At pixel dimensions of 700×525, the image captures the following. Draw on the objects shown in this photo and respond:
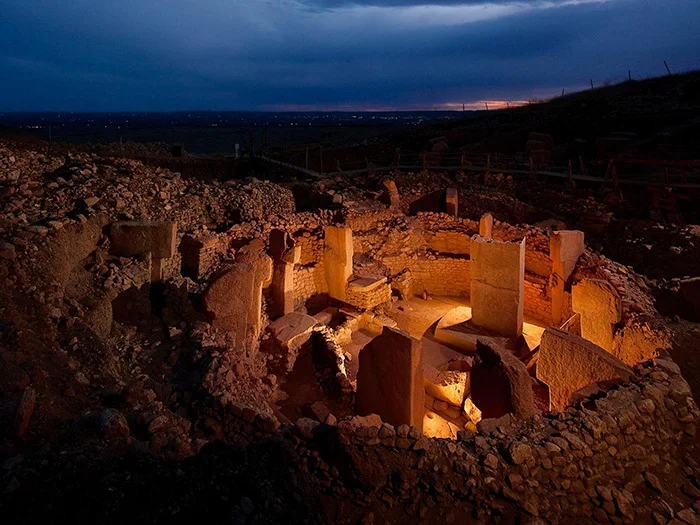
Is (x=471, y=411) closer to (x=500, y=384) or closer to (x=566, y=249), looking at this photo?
(x=500, y=384)

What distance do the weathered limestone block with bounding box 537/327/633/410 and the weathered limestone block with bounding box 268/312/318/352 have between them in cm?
398

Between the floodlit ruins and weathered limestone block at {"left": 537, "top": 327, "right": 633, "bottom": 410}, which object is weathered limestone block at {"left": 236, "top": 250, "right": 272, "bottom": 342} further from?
weathered limestone block at {"left": 537, "top": 327, "right": 633, "bottom": 410}

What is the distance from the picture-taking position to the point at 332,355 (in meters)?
7.75

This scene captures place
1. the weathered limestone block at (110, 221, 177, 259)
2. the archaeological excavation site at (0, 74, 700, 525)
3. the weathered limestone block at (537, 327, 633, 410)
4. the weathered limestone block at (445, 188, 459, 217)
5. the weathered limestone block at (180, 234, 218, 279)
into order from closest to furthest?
the archaeological excavation site at (0, 74, 700, 525), the weathered limestone block at (537, 327, 633, 410), the weathered limestone block at (110, 221, 177, 259), the weathered limestone block at (180, 234, 218, 279), the weathered limestone block at (445, 188, 459, 217)

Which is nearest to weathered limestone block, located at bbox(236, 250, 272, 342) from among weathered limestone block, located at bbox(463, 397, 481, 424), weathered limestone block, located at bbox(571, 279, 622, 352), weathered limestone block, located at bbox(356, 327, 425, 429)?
weathered limestone block, located at bbox(356, 327, 425, 429)

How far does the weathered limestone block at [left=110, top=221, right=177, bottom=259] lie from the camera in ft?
22.2

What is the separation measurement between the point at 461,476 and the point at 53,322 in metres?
4.60

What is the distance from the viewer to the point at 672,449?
4.34 meters

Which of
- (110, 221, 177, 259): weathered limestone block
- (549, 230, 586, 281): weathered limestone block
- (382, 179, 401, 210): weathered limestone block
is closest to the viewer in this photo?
(110, 221, 177, 259): weathered limestone block

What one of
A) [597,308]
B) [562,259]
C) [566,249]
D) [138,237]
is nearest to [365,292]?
[562,259]

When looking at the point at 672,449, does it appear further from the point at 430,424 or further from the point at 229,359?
the point at 229,359

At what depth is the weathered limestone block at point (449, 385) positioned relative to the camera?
24.4 feet

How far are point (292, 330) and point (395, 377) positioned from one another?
298 centimetres

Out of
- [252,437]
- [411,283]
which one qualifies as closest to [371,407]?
[252,437]
